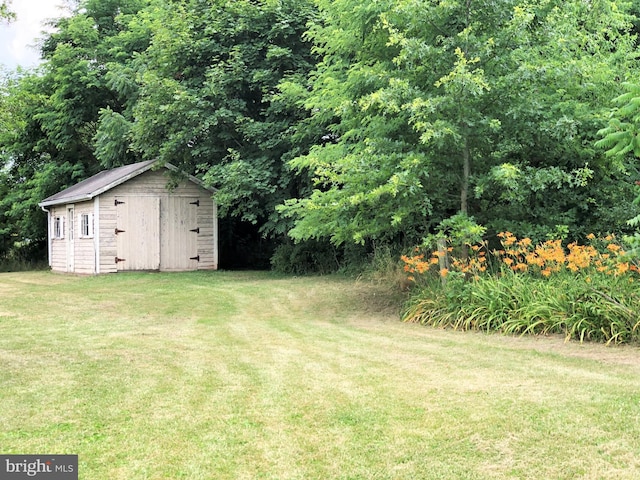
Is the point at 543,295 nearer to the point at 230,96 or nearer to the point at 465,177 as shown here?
the point at 465,177

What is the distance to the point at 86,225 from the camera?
19844mm

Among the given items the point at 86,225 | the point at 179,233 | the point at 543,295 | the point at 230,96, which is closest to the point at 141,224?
the point at 179,233

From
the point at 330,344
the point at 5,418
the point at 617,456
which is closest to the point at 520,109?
the point at 330,344

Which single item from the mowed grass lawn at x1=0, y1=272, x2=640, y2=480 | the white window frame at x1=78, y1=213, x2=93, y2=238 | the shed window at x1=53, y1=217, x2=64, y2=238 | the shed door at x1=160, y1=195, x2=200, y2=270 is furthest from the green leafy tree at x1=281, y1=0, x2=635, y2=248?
the shed window at x1=53, y1=217, x2=64, y2=238

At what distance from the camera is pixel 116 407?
5.16m

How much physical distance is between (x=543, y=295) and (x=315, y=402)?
454 cm

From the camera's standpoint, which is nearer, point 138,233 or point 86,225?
point 138,233

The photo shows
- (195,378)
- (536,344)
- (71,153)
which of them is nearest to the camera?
(195,378)

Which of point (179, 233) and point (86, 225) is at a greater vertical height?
point (86, 225)

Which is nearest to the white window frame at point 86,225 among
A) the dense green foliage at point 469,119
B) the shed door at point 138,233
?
the shed door at point 138,233

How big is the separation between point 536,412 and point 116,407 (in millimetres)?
3129

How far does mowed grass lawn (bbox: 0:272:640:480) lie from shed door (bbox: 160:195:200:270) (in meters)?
10.4

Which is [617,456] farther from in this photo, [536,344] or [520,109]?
[520,109]

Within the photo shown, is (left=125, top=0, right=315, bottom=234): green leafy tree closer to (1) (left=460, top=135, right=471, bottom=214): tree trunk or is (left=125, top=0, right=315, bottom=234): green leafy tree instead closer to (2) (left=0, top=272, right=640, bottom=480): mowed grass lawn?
(1) (left=460, top=135, right=471, bottom=214): tree trunk
